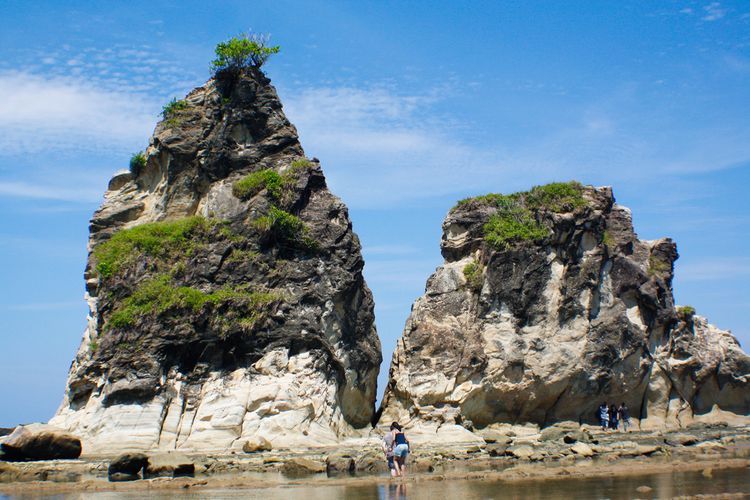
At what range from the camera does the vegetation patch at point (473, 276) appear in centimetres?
3666

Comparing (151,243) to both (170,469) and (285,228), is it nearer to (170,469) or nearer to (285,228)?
(285,228)

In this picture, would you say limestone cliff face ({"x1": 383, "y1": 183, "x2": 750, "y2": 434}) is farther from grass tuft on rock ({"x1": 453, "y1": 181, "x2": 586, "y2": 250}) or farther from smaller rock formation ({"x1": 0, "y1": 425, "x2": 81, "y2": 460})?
smaller rock formation ({"x1": 0, "y1": 425, "x2": 81, "y2": 460})

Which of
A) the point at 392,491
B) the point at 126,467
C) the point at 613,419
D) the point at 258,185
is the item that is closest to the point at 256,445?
the point at 126,467

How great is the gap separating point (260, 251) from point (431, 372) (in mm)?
8346

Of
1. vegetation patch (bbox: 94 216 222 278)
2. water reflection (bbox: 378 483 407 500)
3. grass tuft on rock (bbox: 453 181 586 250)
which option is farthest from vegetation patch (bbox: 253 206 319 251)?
water reflection (bbox: 378 483 407 500)

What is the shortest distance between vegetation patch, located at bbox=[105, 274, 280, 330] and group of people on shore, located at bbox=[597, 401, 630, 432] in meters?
14.1

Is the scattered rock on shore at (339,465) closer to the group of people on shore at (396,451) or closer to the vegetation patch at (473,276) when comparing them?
the group of people on shore at (396,451)

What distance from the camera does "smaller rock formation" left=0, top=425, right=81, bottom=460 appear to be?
26109mm

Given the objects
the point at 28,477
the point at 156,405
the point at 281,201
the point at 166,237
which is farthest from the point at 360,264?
the point at 28,477

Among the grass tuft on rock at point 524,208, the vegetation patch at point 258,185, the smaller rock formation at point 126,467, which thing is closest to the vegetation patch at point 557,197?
the grass tuft on rock at point 524,208

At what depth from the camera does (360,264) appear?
35844mm

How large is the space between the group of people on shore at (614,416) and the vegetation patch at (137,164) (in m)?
22.3

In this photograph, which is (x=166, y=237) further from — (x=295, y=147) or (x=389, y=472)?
(x=389, y=472)

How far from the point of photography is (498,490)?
775 inches
